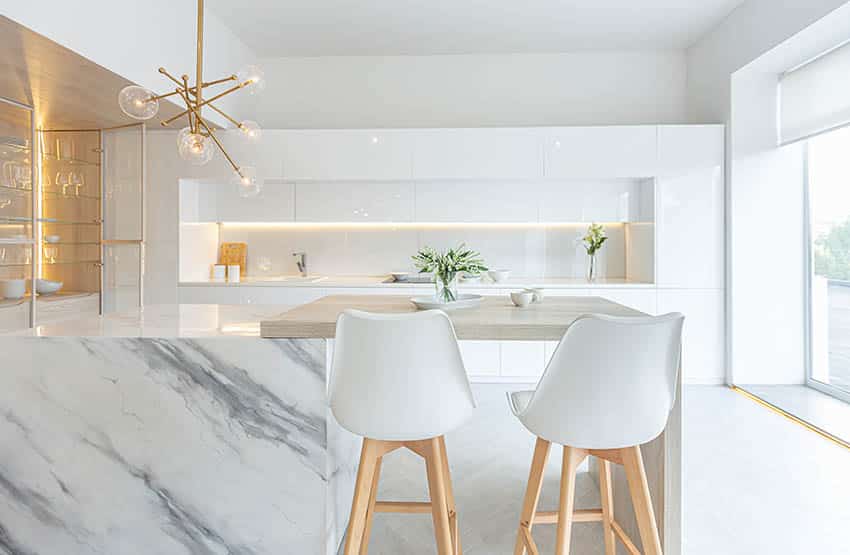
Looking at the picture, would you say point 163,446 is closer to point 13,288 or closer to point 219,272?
point 13,288

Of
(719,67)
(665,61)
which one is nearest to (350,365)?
(719,67)

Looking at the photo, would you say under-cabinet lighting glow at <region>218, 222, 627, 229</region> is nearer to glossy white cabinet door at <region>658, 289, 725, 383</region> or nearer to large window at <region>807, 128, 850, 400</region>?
glossy white cabinet door at <region>658, 289, 725, 383</region>

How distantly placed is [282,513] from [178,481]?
379 millimetres

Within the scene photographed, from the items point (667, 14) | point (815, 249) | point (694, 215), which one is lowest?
point (815, 249)

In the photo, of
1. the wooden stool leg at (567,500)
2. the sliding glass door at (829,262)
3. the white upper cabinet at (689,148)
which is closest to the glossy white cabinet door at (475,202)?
the white upper cabinet at (689,148)

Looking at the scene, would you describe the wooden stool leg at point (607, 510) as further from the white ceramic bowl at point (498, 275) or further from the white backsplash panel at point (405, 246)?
the white backsplash panel at point (405, 246)

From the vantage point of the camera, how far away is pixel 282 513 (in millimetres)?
1969

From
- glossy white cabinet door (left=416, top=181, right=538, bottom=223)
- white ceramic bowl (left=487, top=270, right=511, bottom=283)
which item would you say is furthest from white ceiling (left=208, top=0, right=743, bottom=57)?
white ceramic bowl (left=487, top=270, right=511, bottom=283)

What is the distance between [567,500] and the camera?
5.66 feet

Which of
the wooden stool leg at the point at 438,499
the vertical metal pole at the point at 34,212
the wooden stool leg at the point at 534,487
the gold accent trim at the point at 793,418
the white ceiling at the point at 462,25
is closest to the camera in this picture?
the wooden stool leg at the point at 438,499

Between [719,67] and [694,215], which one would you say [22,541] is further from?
[719,67]

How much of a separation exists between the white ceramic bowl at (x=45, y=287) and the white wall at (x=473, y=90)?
2174mm

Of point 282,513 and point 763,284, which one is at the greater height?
point 763,284

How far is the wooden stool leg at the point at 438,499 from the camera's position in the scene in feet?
5.75
